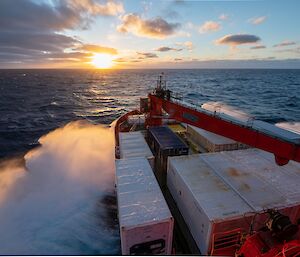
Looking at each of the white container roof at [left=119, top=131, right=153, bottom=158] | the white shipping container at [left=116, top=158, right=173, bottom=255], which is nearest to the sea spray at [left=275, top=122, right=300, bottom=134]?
the white container roof at [left=119, top=131, right=153, bottom=158]

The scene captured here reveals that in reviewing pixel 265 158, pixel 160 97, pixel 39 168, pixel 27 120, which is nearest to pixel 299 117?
pixel 265 158

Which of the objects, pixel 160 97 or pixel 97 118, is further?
pixel 97 118

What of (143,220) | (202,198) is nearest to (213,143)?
(202,198)

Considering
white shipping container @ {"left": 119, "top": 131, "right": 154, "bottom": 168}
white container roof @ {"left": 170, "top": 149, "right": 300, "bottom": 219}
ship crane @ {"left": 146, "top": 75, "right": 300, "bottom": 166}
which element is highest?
ship crane @ {"left": 146, "top": 75, "right": 300, "bottom": 166}

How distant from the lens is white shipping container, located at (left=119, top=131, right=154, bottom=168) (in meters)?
19.2

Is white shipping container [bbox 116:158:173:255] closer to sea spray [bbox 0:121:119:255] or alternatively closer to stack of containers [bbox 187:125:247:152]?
sea spray [bbox 0:121:119:255]

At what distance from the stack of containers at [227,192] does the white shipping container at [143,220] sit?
1909mm

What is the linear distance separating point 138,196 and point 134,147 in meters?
8.03

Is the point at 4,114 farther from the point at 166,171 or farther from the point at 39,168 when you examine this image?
the point at 166,171

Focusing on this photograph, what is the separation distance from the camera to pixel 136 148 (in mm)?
20531

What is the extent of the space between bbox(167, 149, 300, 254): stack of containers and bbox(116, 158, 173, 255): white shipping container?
1909 millimetres

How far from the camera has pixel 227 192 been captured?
43.5 feet

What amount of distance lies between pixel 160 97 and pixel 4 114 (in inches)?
2169

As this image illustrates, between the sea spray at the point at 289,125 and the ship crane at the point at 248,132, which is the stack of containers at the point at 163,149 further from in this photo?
the sea spray at the point at 289,125
